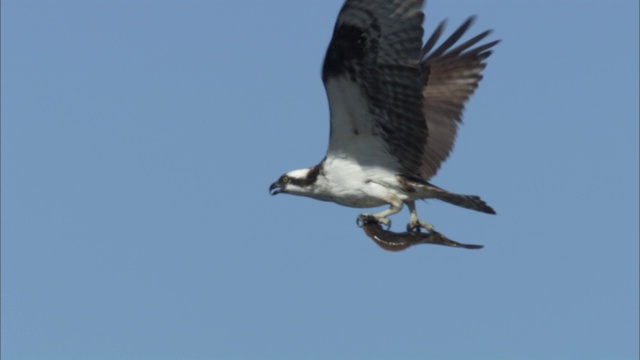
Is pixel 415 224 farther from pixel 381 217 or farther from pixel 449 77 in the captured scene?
pixel 449 77

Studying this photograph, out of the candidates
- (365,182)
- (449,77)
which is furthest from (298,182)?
(449,77)

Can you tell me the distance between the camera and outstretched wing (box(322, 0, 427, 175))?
11562mm

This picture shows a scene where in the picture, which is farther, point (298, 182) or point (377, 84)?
point (298, 182)

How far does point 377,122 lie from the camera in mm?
12398

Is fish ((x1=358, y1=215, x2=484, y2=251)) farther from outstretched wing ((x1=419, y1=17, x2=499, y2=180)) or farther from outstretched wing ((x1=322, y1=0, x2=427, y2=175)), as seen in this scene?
outstretched wing ((x1=419, y1=17, x2=499, y2=180))

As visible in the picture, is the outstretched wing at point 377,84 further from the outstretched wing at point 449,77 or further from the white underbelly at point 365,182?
the outstretched wing at point 449,77

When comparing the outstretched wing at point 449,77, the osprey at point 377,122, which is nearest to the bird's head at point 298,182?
the osprey at point 377,122

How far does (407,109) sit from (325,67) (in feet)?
2.76

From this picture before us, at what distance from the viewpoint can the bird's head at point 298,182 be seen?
42.6 ft

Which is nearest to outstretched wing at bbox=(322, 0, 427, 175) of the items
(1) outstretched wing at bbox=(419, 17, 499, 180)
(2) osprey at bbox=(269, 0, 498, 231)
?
(2) osprey at bbox=(269, 0, 498, 231)

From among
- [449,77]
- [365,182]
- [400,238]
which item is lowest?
[400,238]

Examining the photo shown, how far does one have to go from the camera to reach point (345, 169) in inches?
502

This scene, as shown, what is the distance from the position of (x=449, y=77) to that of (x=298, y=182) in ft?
9.31

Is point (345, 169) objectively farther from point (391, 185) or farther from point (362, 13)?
point (362, 13)
